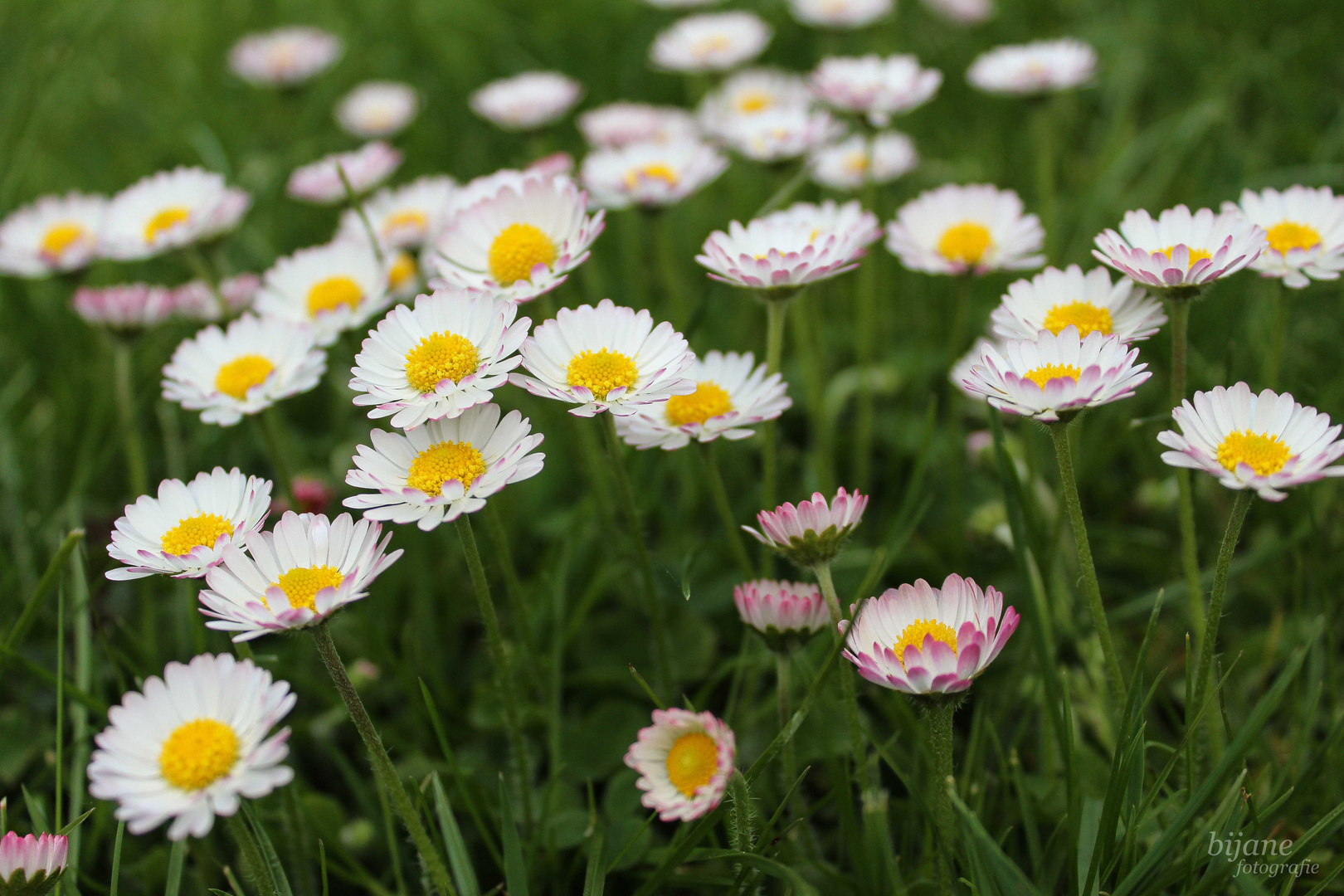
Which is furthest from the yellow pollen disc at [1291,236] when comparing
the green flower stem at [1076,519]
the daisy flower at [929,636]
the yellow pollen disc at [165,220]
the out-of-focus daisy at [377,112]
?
the out-of-focus daisy at [377,112]

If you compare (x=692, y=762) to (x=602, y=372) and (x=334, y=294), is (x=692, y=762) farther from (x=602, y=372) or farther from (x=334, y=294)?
(x=334, y=294)

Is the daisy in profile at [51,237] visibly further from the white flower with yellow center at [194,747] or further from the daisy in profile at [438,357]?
the white flower with yellow center at [194,747]

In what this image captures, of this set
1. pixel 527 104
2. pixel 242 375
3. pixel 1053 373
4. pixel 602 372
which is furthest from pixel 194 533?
pixel 527 104

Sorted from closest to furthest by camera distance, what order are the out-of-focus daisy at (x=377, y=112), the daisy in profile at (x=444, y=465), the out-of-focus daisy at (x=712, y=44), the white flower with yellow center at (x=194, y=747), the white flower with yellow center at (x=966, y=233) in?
the white flower with yellow center at (x=194, y=747), the daisy in profile at (x=444, y=465), the white flower with yellow center at (x=966, y=233), the out-of-focus daisy at (x=712, y=44), the out-of-focus daisy at (x=377, y=112)

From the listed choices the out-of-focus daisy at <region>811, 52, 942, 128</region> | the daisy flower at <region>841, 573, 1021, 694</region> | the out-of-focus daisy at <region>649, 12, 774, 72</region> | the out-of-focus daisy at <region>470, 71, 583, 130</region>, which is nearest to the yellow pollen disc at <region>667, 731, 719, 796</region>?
the daisy flower at <region>841, 573, 1021, 694</region>

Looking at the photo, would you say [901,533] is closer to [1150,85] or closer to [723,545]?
[723,545]

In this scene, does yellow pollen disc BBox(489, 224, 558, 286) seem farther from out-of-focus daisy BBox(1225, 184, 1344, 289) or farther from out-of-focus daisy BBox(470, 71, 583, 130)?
out-of-focus daisy BBox(470, 71, 583, 130)
